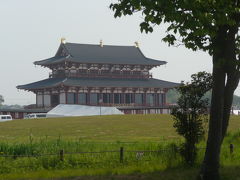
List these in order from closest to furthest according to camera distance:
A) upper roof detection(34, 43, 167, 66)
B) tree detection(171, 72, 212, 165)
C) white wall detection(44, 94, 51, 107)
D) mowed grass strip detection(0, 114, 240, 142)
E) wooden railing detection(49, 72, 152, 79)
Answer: tree detection(171, 72, 212, 165), mowed grass strip detection(0, 114, 240, 142), white wall detection(44, 94, 51, 107), wooden railing detection(49, 72, 152, 79), upper roof detection(34, 43, 167, 66)

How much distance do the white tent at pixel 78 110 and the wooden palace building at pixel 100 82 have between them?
1.41 m

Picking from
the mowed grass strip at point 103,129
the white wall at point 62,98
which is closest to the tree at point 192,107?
the mowed grass strip at point 103,129

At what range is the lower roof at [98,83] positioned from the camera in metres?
63.6

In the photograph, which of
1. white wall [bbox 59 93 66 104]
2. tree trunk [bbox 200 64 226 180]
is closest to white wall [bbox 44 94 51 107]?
white wall [bbox 59 93 66 104]

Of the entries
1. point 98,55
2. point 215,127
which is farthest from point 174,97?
point 215,127

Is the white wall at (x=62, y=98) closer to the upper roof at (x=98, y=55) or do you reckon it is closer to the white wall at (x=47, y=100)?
the white wall at (x=47, y=100)

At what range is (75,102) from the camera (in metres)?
63.6

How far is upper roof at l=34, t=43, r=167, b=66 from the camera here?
2707 inches

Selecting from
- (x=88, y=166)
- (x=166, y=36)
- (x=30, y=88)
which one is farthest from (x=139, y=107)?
(x=166, y=36)

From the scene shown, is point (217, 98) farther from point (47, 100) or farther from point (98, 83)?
point (47, 100)

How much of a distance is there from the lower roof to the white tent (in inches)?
126

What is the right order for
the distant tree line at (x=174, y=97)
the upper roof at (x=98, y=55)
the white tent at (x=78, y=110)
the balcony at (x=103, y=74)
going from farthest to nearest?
1. the distant tree line at (x=174, y=97)
2. the upper roof at (x=98, y=55)
3. the balcony at (x=103, y=74)
4. the white tent at (x=78, y=110)

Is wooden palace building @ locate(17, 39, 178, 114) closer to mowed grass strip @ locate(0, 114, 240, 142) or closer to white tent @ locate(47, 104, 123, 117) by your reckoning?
white tent @ locate(47, 104, 123, 117)

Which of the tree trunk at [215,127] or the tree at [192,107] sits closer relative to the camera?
the tree trunk at [215,127]
